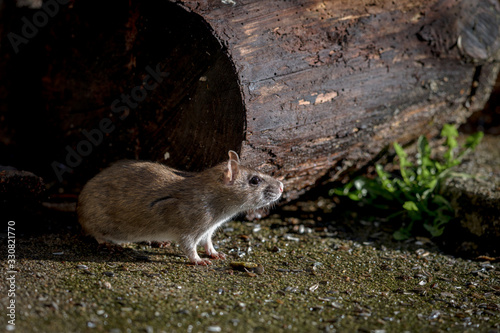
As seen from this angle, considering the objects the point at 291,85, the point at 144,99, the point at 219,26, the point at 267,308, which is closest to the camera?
the point at 267,308

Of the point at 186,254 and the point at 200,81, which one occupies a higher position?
the point at 200,81

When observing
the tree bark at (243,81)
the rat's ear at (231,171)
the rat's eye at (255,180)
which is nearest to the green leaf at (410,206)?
the tree bark at (243,81)

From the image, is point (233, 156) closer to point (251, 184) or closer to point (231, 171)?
point (231, 171)

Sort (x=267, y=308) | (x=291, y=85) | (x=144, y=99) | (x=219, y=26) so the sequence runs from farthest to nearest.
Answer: (x=144, y=99) < (x=291, y=85) < (x=219, y=26) < (x=267, y=308)

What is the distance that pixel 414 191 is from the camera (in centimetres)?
639

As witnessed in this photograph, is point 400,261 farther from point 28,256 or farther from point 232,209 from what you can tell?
point 28,256

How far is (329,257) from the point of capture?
5.47 meters

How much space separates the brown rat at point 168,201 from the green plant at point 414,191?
1811 mm

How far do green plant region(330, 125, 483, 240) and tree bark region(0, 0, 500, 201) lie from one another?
0.90 ft

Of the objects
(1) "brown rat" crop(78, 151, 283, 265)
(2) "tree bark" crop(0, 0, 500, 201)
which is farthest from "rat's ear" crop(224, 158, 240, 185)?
(2) "tree bark" crop(0, 0, 500, 201)

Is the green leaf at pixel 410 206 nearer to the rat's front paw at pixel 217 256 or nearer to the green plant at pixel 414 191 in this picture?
the green plant at pixel 414 191

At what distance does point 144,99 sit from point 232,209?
1528 millimetres

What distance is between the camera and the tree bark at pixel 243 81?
5016 millimetres

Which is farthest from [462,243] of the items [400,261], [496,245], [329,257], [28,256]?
[28,256]
